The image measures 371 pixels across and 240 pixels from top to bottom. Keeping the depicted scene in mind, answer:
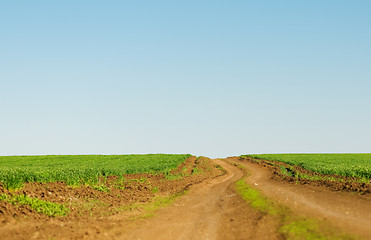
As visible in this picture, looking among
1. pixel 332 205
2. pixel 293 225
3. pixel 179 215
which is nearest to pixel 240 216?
pixel 179 215

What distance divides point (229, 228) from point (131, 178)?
61.9 feet

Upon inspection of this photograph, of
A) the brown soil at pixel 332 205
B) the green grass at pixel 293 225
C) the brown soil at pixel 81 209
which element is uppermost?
the brown soil at pixel 332 205

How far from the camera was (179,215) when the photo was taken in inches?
689

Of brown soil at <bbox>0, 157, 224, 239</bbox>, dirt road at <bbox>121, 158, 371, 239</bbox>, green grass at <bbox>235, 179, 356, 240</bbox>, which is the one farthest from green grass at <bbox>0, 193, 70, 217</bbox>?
green grass at <bbox>235, 179, 356, 240</bbox>

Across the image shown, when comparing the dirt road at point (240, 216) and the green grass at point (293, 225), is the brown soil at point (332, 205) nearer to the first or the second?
the dirt road at point (240, 216)

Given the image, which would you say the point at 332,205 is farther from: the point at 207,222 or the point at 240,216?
the point at 207,222

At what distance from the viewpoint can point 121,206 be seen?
20.7m

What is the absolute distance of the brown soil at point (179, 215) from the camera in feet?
43.2

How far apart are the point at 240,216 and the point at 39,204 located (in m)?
10.6

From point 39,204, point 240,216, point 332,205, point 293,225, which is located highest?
point 332,205

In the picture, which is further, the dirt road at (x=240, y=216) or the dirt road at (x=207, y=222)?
the dirt road at (x=207, y=222)

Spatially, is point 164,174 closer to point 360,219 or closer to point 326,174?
point 326,174

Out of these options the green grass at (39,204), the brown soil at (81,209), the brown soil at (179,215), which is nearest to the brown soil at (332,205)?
the brown soil at (179,215)

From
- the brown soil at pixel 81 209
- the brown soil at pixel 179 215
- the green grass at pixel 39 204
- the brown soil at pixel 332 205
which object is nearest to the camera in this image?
the brown soil at pixel 332 205
